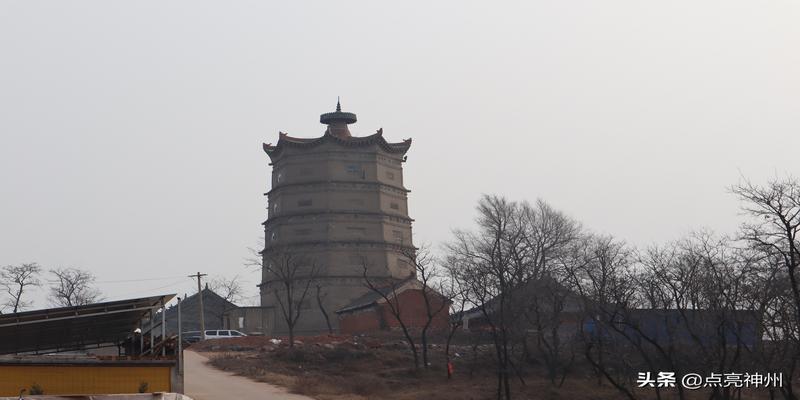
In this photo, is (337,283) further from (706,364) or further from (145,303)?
(145,303)

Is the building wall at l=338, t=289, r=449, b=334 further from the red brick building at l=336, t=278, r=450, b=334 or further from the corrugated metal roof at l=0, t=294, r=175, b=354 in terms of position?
the corrugated metal roof at l=0, t=294, r=175, b=354

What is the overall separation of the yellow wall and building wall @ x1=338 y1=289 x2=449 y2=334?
36.2m

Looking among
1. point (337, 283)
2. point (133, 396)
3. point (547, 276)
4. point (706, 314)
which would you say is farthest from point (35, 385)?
point (337, 283)

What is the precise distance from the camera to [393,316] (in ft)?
208

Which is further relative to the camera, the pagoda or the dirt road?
the pagoda

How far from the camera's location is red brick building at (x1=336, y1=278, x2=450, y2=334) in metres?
62.8

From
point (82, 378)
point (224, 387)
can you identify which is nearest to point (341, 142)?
point (224, 387)

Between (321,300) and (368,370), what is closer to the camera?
(368,370)

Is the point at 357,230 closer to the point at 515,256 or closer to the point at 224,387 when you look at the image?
the point at 515,256

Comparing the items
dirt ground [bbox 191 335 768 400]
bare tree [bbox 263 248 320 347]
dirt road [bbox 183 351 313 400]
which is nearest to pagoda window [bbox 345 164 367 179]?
bare tree [bbox 263 248 320 347]

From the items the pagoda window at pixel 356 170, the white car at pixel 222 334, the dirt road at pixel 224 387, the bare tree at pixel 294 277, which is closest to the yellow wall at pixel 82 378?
the dirt road at pixel 224 387

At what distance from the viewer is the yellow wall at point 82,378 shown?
24266 mm

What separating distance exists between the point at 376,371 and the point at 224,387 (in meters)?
13.2

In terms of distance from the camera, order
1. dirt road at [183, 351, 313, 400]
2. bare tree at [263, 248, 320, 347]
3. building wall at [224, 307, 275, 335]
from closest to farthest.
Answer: dirt road at [183, 351, 313, 400]
bare tree at [263, 248, 320, 347]
building wall at [224, 307, 275, 335]
